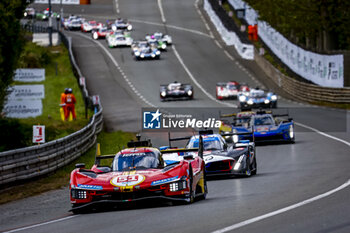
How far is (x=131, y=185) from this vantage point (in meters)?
14.0

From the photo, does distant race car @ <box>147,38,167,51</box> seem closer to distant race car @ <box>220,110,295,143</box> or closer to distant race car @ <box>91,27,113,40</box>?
distant race car @ <box>91,27,113,40</box>

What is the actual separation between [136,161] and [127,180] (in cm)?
128

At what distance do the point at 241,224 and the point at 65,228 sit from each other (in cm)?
274

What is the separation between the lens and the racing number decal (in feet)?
46.3

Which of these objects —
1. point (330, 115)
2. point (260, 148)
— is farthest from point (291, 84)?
point (260, 148)

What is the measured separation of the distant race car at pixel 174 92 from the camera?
6047cm

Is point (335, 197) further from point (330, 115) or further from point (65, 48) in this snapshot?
point (65, 48)

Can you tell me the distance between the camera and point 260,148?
98.0ft

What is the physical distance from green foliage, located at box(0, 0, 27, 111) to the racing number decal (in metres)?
12.0

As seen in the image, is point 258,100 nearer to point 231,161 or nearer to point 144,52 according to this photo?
point 231,161

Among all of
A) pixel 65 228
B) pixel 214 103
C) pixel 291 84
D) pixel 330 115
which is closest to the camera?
pixel 65 228

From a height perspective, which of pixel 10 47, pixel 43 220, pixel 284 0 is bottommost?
pixel 43 220

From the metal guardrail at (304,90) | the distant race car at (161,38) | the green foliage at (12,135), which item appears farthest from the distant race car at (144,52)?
the green foliage at (12,135)

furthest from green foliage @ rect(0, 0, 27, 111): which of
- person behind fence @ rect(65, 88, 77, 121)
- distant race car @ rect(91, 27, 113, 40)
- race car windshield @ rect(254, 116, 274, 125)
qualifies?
distant race car @ rect(91, 27, 113, 40)
